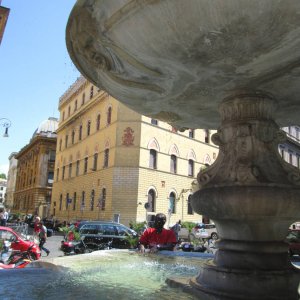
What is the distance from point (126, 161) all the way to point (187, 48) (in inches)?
1145

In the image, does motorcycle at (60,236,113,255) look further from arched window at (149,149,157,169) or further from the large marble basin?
arched window at (149,149,157,169)

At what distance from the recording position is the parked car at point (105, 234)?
1639 cm

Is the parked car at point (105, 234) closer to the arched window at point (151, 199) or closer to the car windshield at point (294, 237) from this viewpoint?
the car windshield at point (294, 237)

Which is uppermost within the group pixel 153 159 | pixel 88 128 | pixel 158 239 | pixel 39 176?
pixel 88 128

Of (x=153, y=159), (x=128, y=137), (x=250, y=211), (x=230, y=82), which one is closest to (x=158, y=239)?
(x=250, y=211)

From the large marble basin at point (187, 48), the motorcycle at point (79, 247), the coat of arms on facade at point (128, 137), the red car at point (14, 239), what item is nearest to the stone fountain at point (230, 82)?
the large marble basin at point (187, 48)

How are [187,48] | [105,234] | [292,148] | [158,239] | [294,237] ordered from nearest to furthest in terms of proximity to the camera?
[187,48] < [158,239] < [105,234] < [294,237] < [292,148]

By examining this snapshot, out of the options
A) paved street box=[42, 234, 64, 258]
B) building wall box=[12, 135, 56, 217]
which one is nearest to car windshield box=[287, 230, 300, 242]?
paved street box=[42, 234, 64, 258]

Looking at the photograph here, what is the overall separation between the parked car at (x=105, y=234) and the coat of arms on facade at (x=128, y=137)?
51.5 ft

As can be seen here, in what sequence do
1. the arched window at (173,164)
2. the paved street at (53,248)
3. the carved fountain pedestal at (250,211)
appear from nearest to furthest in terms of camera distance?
→ the carved fountain pedestal at (250,211) → the paved street at (53,248) → the arched window at (173,164)

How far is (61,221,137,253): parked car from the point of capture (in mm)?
16391

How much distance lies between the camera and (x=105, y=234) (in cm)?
1694

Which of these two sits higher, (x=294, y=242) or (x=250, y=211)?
(x=250, y=211)

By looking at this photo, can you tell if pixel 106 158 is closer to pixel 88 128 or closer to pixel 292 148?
pixel 88 128
